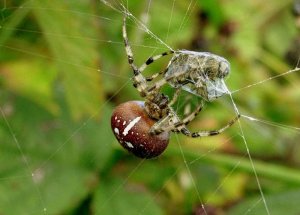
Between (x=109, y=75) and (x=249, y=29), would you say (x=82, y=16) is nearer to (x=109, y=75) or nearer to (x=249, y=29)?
(x=109, y=75)

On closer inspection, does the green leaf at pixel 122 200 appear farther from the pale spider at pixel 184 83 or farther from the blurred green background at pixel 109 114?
the pale spider at pixel 184 83

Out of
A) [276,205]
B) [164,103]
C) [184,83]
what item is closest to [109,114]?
[164,103]

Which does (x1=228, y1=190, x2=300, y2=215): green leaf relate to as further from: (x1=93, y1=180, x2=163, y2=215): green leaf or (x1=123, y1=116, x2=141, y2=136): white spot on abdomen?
(x1=123, y1=116, x2=141, y2=136): white spot on abdomen

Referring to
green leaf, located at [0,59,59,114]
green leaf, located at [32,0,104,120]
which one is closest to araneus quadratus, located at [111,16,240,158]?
green leaf, located at [32,0,104,120]

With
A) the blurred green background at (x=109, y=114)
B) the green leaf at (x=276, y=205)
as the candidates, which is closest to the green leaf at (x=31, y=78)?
the blurred green background at (x=109, y=114)

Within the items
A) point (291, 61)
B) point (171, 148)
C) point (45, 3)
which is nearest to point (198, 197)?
point (171, 148)

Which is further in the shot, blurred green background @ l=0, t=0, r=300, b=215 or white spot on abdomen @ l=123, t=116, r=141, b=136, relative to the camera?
blurred green background @ l=0, t=0, r=300, b=215

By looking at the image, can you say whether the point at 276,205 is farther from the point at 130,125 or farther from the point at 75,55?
the point at 75,55

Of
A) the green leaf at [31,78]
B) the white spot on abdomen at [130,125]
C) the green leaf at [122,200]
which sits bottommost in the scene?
the green leaf at [122,200]
